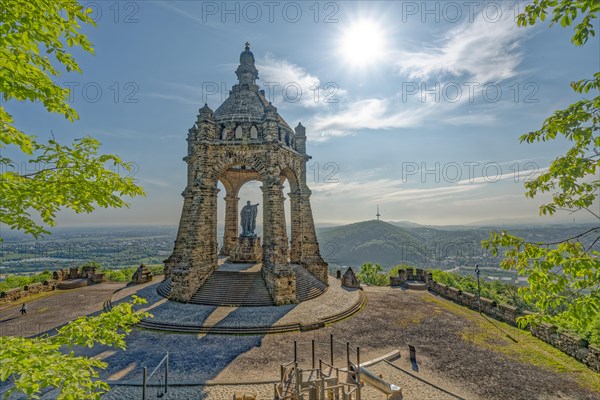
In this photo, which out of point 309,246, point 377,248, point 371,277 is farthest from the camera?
point 377,248

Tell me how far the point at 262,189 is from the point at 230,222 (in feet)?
33.2

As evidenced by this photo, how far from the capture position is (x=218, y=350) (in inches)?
Answer: 510

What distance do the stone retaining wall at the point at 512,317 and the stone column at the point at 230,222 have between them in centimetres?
1718

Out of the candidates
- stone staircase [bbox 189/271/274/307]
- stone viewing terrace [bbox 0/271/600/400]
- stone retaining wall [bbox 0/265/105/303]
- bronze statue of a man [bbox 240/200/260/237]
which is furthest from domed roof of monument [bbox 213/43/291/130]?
stone retaining wall [bbox 0/265/105/303]

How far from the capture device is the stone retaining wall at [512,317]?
465 inches

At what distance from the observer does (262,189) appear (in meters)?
21.1

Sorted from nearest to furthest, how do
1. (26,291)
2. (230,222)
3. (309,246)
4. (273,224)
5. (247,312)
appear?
(247,312)
(273,224)
(26,291)
(309,246)
(230,222)

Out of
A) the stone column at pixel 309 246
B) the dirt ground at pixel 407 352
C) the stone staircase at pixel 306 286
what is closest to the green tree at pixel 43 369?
the dirt ground at pixel 407 352

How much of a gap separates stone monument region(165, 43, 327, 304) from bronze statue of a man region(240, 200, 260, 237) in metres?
1.34

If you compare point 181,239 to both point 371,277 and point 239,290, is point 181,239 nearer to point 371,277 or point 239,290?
point 239,290

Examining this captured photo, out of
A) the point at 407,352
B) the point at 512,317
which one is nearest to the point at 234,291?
the point at 407,352

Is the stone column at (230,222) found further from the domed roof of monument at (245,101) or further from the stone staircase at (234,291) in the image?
the domed roof of monument at (245,101)

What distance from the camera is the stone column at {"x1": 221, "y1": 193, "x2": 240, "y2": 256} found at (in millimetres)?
29375

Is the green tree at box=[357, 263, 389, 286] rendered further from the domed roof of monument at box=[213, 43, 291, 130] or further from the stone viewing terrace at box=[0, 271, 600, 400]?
the domed roof of monument at box=[213, 43, 291, 130]
